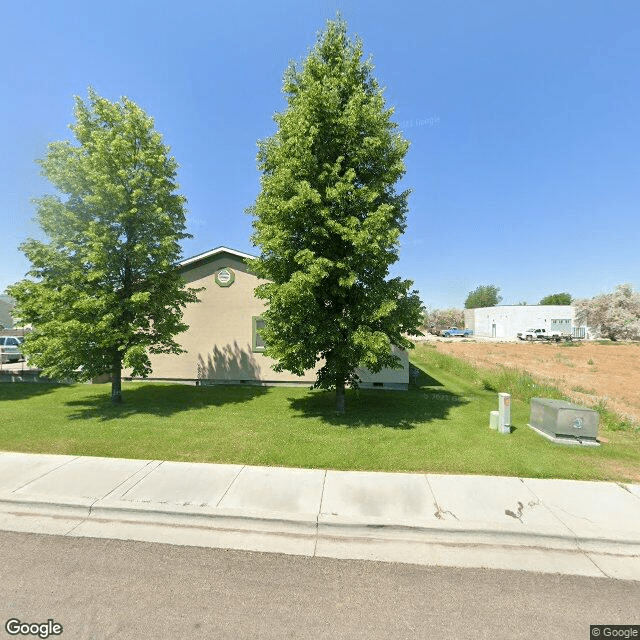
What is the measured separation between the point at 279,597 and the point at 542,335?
73.7m

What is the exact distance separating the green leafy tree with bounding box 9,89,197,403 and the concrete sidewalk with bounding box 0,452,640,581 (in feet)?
16.4

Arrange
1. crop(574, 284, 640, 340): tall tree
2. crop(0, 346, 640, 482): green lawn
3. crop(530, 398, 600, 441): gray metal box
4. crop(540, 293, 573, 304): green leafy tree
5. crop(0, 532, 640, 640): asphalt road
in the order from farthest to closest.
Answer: crop(540, 293, 573, 304): green leafy tree → crop(574, 284, 640, 340): tall tree → crop(530, 398, 600, 441): gray metal box → crop(0, 346, 640, 482): green lawn → crop(0, 532, 640, 640): asphalt road

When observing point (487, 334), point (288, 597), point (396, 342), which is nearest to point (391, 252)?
point (396, 342)

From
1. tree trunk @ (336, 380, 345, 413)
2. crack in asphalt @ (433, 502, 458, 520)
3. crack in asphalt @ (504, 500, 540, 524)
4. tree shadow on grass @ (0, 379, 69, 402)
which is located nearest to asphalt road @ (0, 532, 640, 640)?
crack in asphalt @ (433, 502, 458, 520)

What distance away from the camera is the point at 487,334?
3228 inches

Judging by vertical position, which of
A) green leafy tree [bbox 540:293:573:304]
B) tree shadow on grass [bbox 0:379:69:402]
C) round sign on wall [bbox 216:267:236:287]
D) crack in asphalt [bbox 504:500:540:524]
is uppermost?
green leafy tree [bbox 540:293:573:304]

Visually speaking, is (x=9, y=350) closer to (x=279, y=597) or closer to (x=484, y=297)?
(x=279, y=597)

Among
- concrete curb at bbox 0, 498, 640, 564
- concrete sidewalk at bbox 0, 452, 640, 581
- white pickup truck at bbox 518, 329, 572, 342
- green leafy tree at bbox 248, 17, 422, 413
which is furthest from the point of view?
white pickup truck at bbox 518, 329, 572, 342

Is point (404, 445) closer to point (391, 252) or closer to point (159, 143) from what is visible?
point (391, 252)

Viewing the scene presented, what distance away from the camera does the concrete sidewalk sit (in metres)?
4.71

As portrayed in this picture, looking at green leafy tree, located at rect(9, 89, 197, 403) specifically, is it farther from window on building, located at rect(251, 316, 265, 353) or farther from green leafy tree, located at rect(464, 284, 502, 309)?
green leafy tree, located at rect(464, 284, 502, 309)

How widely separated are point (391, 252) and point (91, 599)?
9.36 m

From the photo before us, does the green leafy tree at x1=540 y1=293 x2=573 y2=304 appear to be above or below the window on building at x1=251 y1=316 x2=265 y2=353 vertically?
above

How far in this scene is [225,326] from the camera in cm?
1644
